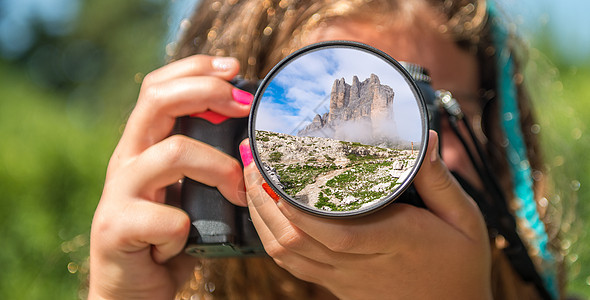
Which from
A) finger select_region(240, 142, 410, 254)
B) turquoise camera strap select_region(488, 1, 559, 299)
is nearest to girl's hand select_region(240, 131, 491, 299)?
finger select_region(240, 142, 410, 254)

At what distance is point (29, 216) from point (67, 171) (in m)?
0.29

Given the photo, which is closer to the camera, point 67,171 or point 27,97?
point 67,171

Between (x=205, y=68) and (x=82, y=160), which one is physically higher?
(x=205, y=68)

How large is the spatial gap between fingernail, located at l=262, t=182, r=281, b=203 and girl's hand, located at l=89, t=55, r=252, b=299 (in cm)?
5

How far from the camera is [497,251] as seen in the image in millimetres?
615

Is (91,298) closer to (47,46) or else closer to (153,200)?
(153,200)

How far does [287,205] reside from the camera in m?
0.39

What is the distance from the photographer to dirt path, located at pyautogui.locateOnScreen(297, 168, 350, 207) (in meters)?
0.38

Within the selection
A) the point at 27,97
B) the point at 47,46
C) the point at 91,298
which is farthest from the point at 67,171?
the point at 47,46

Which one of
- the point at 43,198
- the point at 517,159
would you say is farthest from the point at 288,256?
the point at 43,198

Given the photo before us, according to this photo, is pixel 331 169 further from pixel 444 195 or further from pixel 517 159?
pixel 517 159

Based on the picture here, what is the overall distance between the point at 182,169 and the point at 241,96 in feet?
0.28

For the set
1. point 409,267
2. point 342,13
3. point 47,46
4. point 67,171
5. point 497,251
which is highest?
point 342,13

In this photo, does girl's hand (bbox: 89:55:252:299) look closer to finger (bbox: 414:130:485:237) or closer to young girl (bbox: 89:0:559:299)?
young girl (bbox: 89:0:559:299)
